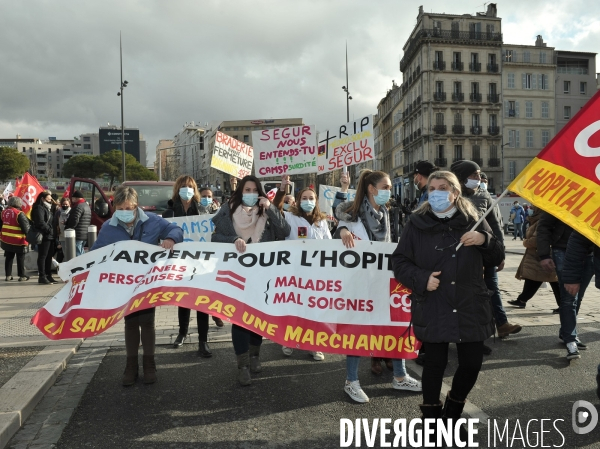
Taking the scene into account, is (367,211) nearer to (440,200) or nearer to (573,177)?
(440,200)

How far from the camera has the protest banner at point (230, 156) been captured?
1055 centimetres

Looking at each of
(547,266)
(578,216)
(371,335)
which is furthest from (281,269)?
(547,266)

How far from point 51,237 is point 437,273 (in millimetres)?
9493

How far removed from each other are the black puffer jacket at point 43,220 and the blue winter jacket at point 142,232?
6455 mm

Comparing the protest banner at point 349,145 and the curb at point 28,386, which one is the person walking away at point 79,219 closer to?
the protest banner at point 349,145

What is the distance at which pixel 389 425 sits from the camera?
376cm

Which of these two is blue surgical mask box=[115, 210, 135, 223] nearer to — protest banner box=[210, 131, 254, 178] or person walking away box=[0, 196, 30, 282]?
protest banner box=[210, 131, 254, 178]

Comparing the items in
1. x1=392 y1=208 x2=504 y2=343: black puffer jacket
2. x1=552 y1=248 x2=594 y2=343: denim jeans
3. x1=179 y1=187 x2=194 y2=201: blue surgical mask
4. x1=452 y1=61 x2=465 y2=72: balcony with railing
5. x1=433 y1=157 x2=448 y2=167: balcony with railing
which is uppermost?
x1=452 y1=61 x2=465 y2=72: balcony with railing

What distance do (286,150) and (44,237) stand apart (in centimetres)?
513

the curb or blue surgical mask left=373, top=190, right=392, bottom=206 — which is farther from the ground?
Answer: blue surgical mask left=373, top=190, right=392, bottom=206

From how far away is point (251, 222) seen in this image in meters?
5.12

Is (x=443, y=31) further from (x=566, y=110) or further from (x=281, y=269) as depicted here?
(x=281, y=269)

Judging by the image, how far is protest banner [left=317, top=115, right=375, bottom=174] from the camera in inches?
415

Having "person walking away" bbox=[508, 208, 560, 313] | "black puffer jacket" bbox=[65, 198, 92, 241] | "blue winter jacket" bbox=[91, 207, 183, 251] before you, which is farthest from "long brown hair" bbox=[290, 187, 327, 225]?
"black puffer jacket" bbox=[65, 198, 92, 241]
